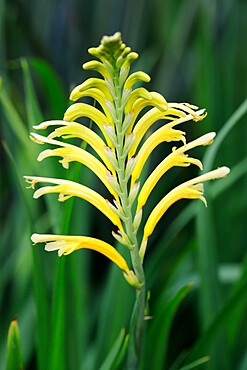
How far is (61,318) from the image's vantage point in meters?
0.84

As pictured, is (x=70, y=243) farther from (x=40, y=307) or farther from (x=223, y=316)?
(x=223, y=316)

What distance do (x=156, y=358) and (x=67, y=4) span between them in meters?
1.75

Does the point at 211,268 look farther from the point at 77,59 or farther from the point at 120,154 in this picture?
the point at 77,59

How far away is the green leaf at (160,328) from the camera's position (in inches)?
32.5

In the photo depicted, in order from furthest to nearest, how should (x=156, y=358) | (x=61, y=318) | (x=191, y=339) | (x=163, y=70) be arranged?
1. (x=163, y=70)
2. (x=191, y=339)
3. (x=156, y=358)
4. (x=61, y=318)

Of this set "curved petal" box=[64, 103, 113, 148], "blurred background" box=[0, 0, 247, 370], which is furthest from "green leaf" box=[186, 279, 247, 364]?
"curved petal" box=[64, 103, 113, 148]

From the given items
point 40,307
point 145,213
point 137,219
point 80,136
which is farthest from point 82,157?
point 145,213

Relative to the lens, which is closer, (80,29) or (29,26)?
(29,26)

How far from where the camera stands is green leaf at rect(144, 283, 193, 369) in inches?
32.5

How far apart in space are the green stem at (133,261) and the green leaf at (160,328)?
118 millimetres

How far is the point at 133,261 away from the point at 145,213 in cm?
97

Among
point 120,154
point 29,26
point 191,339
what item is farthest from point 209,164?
point 29,26

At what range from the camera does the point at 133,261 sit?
2.23 ft

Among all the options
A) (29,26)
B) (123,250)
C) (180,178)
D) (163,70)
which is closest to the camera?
(123,250)
